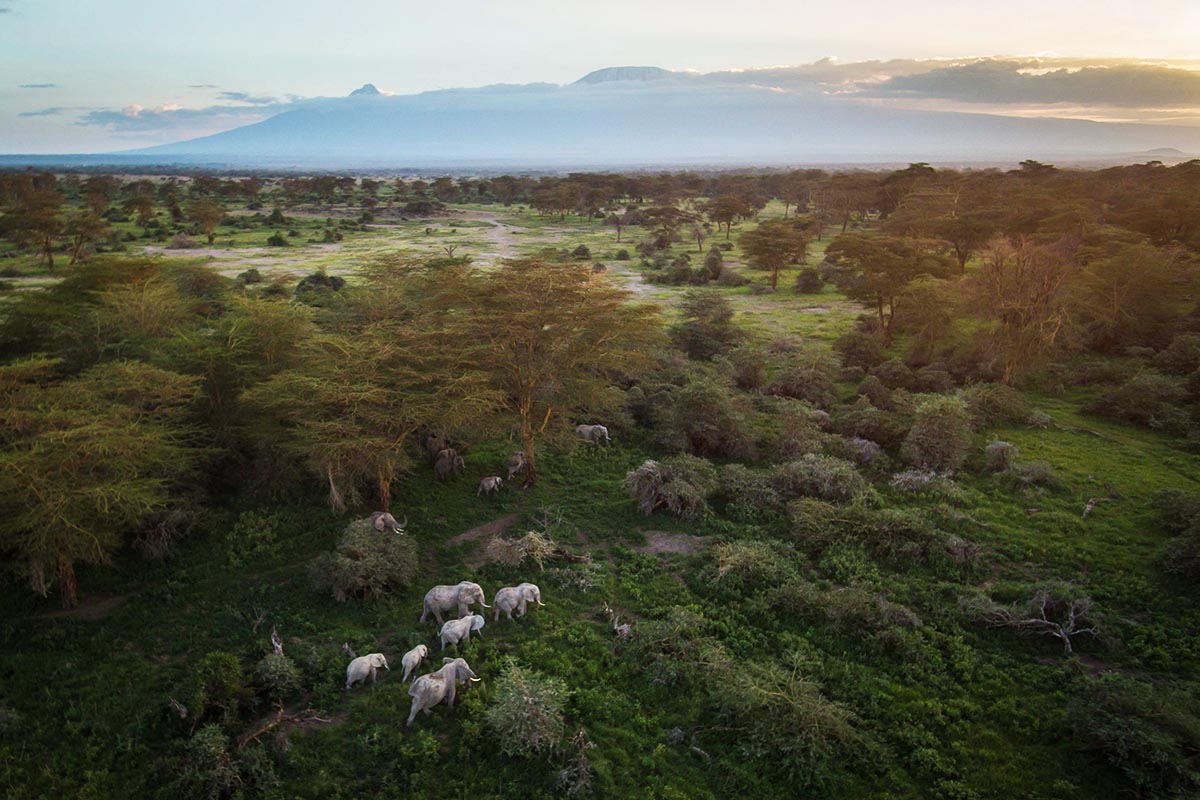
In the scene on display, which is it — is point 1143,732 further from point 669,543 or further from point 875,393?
point 875,393

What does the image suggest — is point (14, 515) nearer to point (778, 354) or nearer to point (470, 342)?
point (470, 342)

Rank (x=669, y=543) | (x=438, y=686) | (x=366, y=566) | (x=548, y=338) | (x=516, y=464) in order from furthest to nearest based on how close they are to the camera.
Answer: (x=516, y=464)
(x=548, y=338)
(x=669, y=543)
(x=366, y=566)
(x=438, y=686)

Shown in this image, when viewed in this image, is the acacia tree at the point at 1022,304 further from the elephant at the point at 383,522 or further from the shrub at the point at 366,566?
the shrub at the point at 366,566

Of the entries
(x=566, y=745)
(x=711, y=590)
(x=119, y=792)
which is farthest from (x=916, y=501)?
(x=119, y=792)

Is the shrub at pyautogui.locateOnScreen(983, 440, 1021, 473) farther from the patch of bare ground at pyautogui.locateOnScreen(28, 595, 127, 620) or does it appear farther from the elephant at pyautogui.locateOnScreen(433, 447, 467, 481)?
the patch of bare ground at pyautogui.locateOnScreen(28, 595, 127, 620)

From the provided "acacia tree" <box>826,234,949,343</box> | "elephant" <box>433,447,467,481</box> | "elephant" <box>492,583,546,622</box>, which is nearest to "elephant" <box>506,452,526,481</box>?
"elephant" <box>433,447,467,481</box>

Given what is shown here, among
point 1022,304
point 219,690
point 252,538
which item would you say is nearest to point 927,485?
point 1022,304
